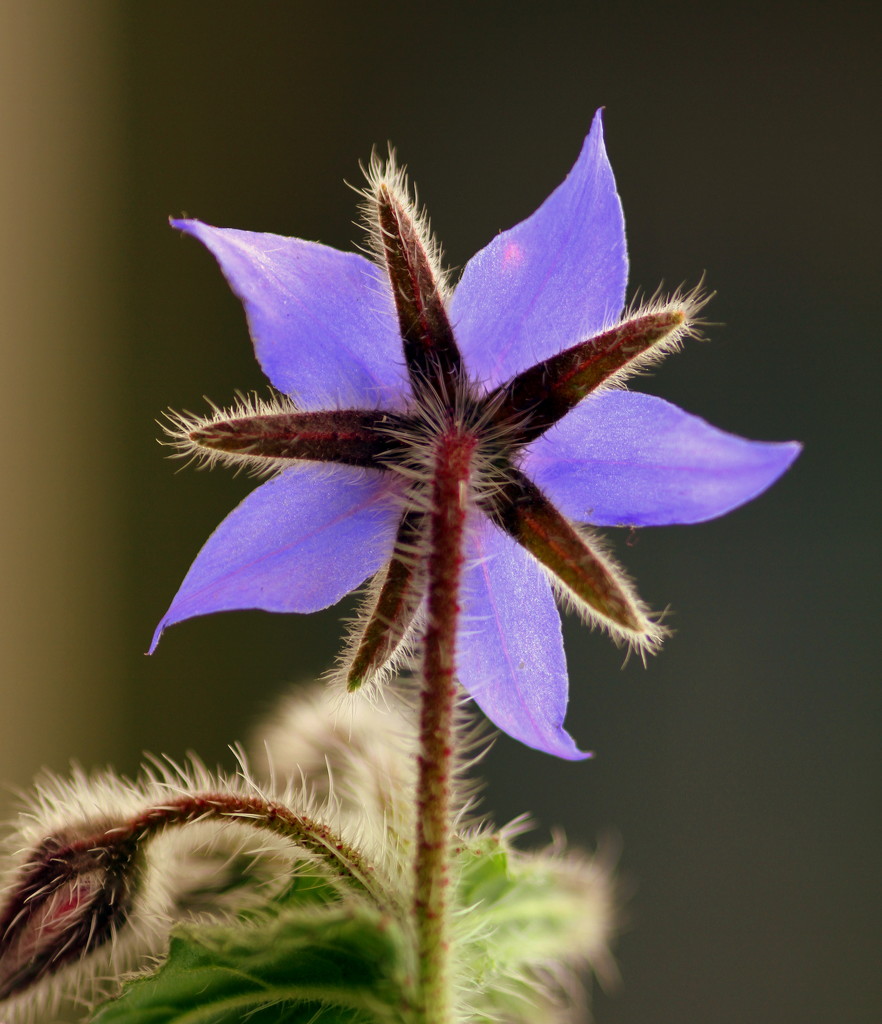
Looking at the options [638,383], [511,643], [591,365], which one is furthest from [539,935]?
[638,383]

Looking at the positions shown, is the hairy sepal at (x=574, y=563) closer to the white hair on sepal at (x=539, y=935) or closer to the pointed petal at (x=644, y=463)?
the pointed petal at (x=644, y=463)

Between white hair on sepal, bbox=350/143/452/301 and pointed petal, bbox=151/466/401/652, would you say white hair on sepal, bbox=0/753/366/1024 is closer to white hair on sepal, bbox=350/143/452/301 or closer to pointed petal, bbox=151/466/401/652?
pointed petal, bbox=151/466/401/652

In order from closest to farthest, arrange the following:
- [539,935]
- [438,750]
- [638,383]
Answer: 1. [438,750]
2. [539,935]
3. [638,383]

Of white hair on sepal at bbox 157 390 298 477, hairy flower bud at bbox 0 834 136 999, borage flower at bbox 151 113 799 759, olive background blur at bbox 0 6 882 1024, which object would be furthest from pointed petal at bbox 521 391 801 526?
olive background blur at bbox 0 6 882 1024

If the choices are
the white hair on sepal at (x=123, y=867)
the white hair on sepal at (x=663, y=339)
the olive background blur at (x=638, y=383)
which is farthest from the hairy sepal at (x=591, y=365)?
the olive background blur at (x=638, y=383)

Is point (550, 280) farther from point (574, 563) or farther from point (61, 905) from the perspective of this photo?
point (61, 905)

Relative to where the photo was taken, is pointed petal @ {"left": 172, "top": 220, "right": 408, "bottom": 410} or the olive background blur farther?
the olive background blur
